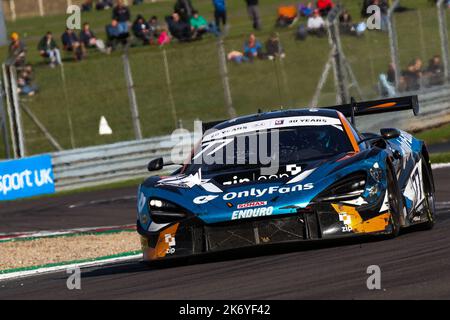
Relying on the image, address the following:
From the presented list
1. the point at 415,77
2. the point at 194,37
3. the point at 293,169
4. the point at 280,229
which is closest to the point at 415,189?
the point at 293,169

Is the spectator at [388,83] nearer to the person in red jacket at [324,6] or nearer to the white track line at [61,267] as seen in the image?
the person in red jacket at [324,6]

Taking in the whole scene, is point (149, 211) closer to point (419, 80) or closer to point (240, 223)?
point (240, 223)

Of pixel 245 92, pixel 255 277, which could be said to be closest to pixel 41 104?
pixel 245 92

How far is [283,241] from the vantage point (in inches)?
328

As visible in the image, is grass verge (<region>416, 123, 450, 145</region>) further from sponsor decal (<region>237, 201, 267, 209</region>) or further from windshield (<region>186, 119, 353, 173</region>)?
sponsor decal (<region>237, 201, 267, 209</region>)

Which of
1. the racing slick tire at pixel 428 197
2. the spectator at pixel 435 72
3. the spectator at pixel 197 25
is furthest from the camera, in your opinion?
the spectator at pixel 197 25

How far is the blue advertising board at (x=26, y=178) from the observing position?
853 inches

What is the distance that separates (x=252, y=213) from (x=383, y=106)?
272cm

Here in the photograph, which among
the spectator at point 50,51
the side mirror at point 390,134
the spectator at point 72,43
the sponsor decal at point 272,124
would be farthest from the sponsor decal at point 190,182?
the spectator at point 72,43

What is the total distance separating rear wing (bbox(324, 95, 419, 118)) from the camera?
10555 mm

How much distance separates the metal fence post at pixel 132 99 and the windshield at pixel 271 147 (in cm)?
1228

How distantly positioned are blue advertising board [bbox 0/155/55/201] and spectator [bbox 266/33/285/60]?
4900 mm

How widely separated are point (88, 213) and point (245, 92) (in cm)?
722

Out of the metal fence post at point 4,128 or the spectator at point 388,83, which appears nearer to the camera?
the metal fence post at point 4,128
